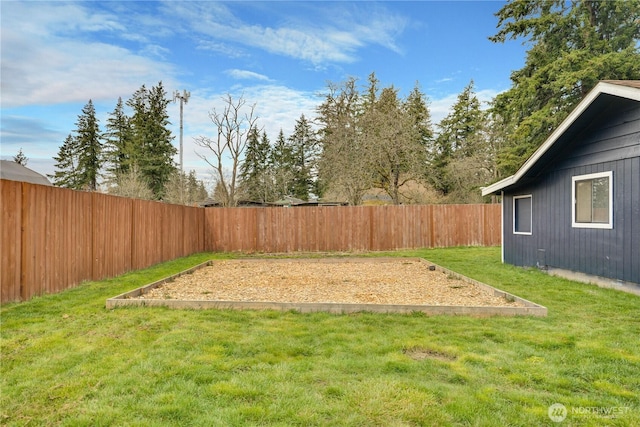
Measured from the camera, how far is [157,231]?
9.50 metres

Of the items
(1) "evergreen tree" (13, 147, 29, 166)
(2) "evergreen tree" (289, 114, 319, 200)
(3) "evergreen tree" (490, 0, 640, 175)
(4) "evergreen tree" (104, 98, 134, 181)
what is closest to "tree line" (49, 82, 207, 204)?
(4) "evergreen tree" (104, 98, 134, 181)

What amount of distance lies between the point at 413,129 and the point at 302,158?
771 inches

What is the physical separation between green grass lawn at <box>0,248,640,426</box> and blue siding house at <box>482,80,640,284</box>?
6.29 ft

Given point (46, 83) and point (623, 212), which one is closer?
point (623, 212)

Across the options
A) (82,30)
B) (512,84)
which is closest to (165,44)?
(82,30)

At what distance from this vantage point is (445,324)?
4.04m

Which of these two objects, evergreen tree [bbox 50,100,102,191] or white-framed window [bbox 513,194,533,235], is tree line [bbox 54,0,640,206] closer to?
evergreen tree [bbox 50,100,102,191]

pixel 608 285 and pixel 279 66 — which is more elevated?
pixel 279 66

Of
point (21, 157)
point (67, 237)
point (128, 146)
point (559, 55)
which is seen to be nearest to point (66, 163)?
point (21, 157)

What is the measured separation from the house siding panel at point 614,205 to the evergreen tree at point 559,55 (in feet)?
26.1

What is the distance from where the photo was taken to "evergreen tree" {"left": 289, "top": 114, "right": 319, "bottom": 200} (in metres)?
36.2

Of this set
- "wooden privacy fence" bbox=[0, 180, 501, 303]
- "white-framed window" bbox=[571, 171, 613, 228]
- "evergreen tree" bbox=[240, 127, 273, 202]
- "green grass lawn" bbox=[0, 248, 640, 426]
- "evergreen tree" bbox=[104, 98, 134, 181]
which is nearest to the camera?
"green grass lawn" bbox=[0, 248, 640, 426]

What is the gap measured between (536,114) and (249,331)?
14862 millimetres

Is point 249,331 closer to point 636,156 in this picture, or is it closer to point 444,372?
point 444,372
